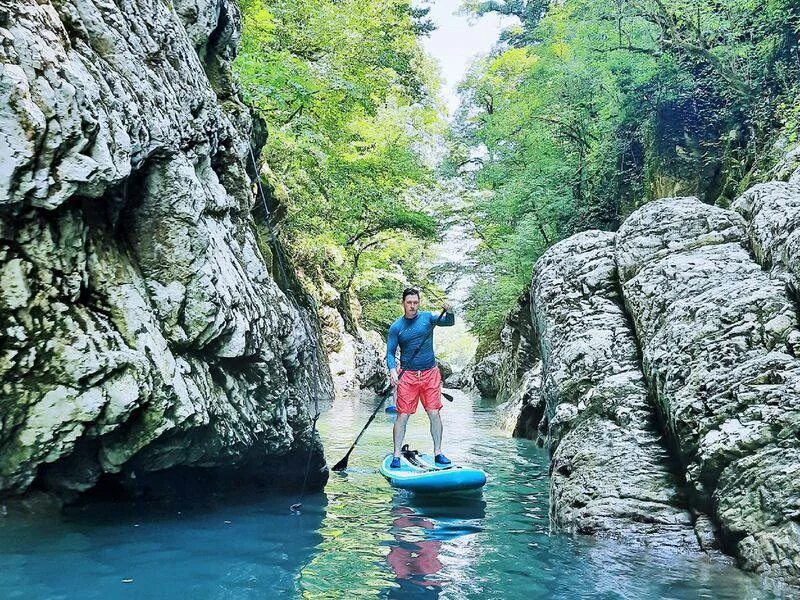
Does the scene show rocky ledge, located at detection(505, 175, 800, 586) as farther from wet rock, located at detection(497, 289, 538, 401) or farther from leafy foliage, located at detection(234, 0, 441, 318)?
wet rock, located at detection(497, 289, 538, 401)

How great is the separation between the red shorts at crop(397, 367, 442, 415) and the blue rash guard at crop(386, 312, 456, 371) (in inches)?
3.9

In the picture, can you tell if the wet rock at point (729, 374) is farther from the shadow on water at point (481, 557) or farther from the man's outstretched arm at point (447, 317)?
the man's outstretched arm at point (447, 317)

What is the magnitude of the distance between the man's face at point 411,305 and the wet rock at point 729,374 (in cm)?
246

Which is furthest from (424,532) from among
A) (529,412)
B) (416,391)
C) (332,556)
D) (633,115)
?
(633,115)

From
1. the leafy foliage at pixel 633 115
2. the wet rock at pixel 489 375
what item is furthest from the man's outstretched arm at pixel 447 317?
the wet rock at pixel 489 375

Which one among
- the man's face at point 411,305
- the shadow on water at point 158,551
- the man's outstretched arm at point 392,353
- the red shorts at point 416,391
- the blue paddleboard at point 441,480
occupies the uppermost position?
the man's face at point 411,305

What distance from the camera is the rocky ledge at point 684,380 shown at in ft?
15.4

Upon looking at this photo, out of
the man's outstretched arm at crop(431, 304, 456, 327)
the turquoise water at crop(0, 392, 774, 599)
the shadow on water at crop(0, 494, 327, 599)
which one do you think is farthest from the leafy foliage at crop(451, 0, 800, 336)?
the shadow on water at crop(0, 494, 327, 599)

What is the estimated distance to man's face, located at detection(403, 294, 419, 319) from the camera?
7988 millimetres

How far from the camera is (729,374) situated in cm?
525

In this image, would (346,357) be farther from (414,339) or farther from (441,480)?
(441,480)

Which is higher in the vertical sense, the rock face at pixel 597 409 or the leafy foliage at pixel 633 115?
the leafy foliage at pixel 633 115

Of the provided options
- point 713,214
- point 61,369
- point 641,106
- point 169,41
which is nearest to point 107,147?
point 61,369

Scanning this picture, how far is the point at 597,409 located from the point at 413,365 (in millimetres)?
2392
